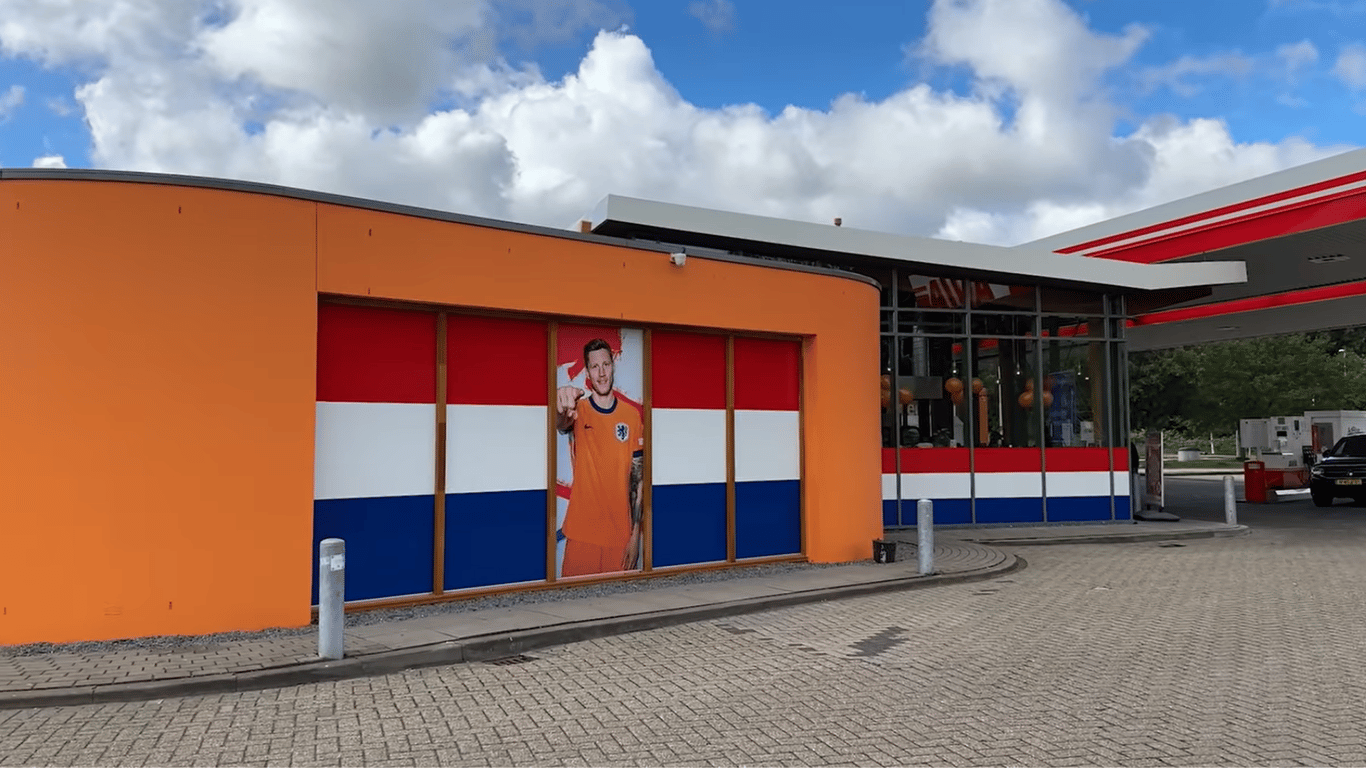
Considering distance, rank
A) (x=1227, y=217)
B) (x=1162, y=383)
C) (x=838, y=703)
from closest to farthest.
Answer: (x=838, y=703) < (x=1227, y=217) < (x=1162, y=383)

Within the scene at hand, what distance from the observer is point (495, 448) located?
9453mm

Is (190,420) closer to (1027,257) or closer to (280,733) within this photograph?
(280,733)

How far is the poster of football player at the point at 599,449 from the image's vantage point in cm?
995

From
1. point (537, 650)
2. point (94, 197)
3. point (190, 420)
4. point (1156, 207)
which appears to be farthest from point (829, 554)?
Answer: point (1156, 207)

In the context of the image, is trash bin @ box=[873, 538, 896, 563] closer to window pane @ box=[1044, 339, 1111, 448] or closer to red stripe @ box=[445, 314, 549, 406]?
red stripe @ box=[445, 314, 549, 406]

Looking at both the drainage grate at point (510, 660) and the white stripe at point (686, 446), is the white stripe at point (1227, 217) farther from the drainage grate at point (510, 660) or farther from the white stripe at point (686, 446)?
the drainage grate at point (510, 660)

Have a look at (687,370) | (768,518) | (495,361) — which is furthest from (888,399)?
(495,361)

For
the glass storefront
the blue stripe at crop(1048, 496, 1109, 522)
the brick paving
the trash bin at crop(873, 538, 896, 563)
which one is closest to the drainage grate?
the brick paving

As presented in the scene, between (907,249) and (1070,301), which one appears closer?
(907,249)

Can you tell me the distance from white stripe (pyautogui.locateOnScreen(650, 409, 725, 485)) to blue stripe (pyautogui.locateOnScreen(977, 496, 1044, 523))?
7490 mm

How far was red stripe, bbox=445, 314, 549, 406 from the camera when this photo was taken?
9.24 meters

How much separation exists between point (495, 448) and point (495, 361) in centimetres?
84

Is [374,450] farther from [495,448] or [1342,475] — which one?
[1342,475]

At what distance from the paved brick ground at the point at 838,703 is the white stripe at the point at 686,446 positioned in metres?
2.24
